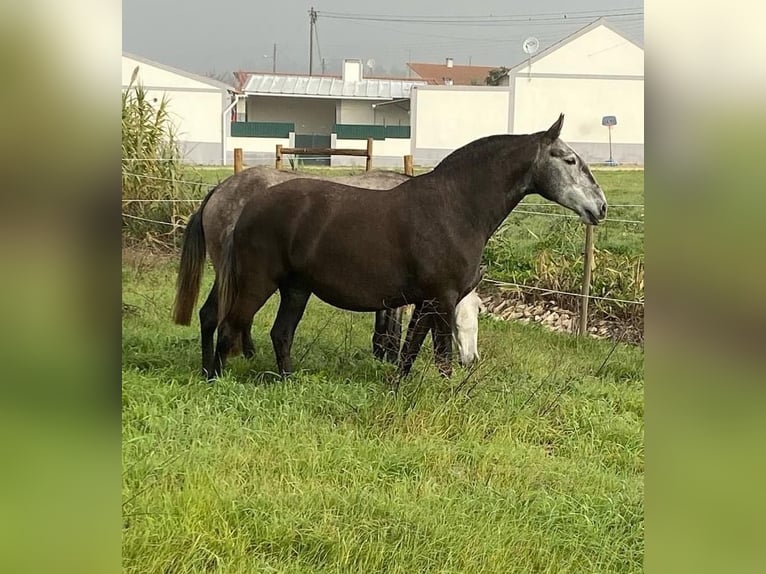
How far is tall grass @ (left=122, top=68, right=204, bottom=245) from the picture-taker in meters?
6.16

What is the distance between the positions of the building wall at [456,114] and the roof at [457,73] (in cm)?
8

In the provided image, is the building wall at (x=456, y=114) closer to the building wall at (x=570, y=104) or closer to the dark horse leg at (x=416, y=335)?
the building wall at (x=570, y=104)

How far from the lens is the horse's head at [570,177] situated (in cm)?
386

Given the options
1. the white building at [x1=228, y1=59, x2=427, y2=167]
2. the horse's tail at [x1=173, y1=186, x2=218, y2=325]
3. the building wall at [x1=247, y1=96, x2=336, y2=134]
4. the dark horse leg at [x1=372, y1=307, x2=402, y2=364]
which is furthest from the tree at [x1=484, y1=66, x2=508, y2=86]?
the horse's tail at [x1=173, y1=186, x2=218, y2=325]

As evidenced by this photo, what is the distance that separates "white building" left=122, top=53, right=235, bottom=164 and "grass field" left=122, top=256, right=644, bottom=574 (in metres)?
1.66

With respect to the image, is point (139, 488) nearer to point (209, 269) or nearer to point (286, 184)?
point (286, 184)

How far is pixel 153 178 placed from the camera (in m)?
6.56

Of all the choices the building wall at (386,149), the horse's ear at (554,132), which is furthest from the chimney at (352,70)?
the horse's ear at (554,132)

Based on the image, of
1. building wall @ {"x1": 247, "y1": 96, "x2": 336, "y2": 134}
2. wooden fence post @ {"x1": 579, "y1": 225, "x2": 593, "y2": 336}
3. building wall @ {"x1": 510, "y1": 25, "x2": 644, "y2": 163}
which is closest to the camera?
building wall @ {"x1": 510, "y1": 25, "x2": 644, "y2": 163}

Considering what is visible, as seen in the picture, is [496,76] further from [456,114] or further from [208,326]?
[208,326]

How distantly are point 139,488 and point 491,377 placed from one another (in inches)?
83.4

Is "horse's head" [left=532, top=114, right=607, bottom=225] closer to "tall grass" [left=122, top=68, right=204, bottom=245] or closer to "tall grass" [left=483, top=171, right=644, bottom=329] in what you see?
"tall grass" [left=483, top=171, right=644, bottom=329]

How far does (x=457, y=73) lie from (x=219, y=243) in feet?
6.38

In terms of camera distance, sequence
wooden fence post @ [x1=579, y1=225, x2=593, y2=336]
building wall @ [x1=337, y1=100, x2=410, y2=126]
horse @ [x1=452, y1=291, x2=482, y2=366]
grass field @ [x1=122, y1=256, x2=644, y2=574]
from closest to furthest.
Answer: grass field @ [x1=122, y1=256, x2=644, y2=574] < horse @ [x1=452, y1=291, x2=482, y2=366] < building wall @ [x1=337, y1=100, x2=410, y2=126] < wooden fence post @ [x1=579, y1=225, x2=593, y2=336]
